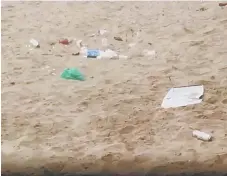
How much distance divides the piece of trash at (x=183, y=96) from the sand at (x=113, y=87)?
25mm

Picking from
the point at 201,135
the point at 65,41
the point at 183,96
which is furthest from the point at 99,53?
the point at 201,135

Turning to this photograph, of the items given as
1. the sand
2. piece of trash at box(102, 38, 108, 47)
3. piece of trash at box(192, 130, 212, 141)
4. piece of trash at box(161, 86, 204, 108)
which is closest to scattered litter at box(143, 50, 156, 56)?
the sand

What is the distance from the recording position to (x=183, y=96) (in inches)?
65.9

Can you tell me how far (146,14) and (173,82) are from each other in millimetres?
663

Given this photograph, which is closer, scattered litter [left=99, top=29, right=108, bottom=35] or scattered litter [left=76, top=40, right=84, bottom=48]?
scattered litter [left=76, top=40, right=84, bottom=48]

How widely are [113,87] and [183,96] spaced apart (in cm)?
23

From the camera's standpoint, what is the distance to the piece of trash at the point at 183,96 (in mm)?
1630

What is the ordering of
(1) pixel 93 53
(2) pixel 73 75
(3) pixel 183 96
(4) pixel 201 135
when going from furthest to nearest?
1. (1) pixel 93 53
2. (2) pixel 73 75
3. (3) pixel 183 96
4. (4) pixel 201 135

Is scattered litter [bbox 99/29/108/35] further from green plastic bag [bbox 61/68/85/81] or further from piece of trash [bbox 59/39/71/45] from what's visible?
green plastic bag [bbox 61/68/85/81]

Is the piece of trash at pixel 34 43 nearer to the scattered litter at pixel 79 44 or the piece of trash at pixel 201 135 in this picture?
the scattered litter at pixel 79 44

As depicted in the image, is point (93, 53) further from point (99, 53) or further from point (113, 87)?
point (113, 87)

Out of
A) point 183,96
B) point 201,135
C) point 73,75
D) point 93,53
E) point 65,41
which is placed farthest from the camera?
point 65,41

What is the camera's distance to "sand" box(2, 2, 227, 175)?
1.39 m

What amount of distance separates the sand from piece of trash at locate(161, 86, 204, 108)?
25 millimetres
